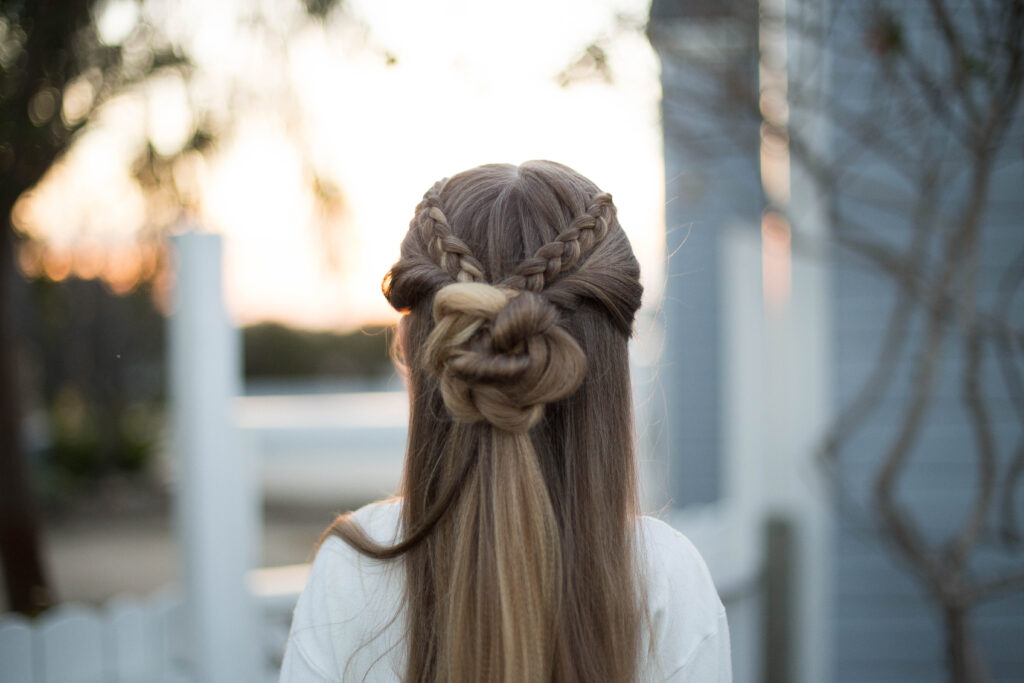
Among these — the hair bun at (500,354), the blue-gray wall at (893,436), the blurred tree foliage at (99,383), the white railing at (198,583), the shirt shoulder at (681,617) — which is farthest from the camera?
the blurred tree foliage at (99,383)

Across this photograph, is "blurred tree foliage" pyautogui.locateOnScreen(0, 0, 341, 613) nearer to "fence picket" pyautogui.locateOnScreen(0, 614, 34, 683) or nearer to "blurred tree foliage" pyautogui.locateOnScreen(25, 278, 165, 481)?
"fence picket" pyautogui.locateOnScreen(0, 614, 34, 683)

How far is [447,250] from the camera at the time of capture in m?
0.94

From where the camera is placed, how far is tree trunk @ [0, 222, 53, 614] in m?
2.45

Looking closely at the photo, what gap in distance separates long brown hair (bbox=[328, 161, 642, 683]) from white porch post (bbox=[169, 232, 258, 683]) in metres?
1.19

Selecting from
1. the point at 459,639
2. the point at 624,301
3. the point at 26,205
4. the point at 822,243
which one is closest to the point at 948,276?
the point at 822,243

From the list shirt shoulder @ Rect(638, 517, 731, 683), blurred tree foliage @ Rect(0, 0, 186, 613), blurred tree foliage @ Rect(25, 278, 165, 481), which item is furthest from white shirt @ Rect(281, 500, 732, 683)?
blurred tree foliage @ Rect(25, 278, 165, 481)

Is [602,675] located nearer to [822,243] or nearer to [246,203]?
[246,203]

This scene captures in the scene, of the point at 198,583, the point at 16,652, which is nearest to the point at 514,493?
the point at 198,583

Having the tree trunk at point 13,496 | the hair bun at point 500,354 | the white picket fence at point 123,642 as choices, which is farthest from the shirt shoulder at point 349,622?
the tree trunk at point 13,496

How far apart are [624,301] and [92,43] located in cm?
190

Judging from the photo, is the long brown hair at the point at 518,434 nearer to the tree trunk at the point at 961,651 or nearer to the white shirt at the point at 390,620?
the white shirt at the point at 390,620

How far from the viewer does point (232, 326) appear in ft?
6.89

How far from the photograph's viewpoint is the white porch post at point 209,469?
2.04 metres

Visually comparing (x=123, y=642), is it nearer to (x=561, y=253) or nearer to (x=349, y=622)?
(x=349, y=622)
